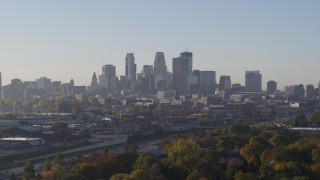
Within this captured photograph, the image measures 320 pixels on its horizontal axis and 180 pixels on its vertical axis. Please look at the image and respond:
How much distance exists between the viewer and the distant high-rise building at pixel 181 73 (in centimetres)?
6550

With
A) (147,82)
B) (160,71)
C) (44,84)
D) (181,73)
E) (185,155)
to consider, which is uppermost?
(160,71)

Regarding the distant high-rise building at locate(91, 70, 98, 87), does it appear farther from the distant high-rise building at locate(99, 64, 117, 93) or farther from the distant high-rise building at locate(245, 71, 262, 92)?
the distant high-rise building at locate(245, 71, 262, 92)

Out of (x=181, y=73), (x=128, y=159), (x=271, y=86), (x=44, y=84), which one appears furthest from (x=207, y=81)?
(x=128, y=159)

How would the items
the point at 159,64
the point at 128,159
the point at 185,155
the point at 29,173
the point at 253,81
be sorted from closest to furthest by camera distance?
the point at 29,173, the point at 185,155, the point at 128,159, the point at 253,81, the point at 159,64

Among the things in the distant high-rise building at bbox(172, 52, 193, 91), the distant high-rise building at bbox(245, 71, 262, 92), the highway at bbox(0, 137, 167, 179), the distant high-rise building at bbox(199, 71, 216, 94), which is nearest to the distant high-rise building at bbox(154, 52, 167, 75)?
the distant high-rise building at bbox(199, 71, 216, 94)

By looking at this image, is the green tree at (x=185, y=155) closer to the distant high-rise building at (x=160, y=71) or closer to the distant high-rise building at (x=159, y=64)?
the distant high-rise building at (x=160, y=71)

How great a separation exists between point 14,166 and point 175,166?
4.21 m

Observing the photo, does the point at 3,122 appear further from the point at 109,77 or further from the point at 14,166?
the point at 109,77

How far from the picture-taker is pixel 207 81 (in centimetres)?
7412

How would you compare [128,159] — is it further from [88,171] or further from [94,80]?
[94,80]

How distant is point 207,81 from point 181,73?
8.98 meters

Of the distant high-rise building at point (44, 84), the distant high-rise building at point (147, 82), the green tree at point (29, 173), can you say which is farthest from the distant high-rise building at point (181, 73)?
the green tree at point (29, 173)

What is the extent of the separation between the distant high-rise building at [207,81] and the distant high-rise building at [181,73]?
2.47 meters

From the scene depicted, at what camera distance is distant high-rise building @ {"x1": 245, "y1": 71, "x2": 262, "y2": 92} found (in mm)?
72406
